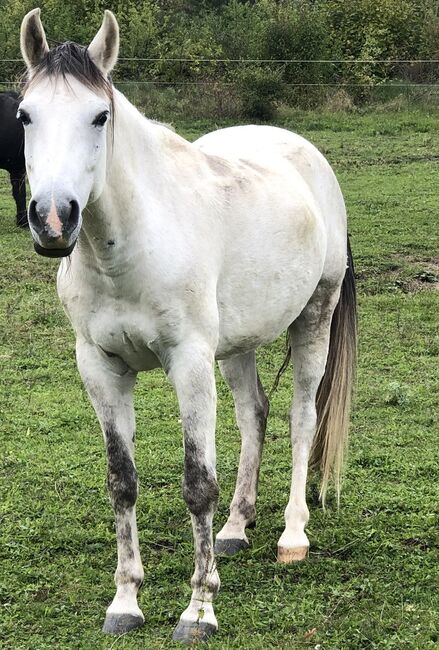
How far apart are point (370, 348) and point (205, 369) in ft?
12.2

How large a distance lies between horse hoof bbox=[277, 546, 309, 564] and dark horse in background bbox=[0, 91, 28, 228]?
7.31m

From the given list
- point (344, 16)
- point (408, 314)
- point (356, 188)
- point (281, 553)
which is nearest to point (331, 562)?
point (281, 553)

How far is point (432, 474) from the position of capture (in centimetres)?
495

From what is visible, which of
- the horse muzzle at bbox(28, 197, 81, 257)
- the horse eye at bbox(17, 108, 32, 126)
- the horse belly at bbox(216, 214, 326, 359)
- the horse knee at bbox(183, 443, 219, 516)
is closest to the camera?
the horse muzzle at bbox(28, 197, 81, 257)

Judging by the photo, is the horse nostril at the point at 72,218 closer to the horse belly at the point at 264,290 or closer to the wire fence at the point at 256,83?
the horse belly at the point at 264,290

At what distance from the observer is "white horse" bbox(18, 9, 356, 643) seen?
296 centimetres

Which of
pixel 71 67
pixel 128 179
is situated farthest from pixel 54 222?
pixel 128 179

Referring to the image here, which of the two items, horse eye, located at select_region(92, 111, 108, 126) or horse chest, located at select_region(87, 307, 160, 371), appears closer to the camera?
horse eye, located at select_region(92, 111, 108, 126)

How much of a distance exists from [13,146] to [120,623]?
330 inches

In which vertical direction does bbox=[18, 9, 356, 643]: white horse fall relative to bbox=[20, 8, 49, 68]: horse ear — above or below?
below

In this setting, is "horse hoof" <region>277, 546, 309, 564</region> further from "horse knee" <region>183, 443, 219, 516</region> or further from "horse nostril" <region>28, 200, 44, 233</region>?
"horse nostril" <region>28, 200, 44, 233</region>

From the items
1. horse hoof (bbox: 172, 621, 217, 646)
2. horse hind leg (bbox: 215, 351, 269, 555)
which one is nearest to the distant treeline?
horse hind leg (bbox: 215, 351, 269, 555)

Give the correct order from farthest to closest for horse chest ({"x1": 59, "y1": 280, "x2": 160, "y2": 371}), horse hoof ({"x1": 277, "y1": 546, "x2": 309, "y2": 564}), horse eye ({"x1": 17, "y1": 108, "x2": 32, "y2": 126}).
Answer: horse hoof ({"x1": 277, "y1": 546, "x2": 309, "y2": 564}), horse chest ({"x1": 59, "y1": 280, "x2": 160, "y2": 371}), horse eye ({"x1": 17, "y1": 108, "x2": 32, "y2": 126})

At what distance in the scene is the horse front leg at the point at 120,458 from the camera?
3631mm
